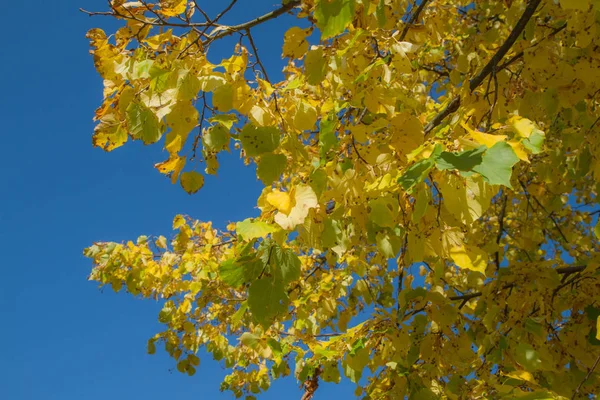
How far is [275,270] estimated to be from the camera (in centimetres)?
131

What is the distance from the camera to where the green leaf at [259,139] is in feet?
4.45

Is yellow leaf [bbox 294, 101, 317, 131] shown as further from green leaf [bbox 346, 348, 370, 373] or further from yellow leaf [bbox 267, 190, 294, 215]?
green leaf [bbox 346, 348, 370, 373]

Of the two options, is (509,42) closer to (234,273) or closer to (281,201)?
(281,201)

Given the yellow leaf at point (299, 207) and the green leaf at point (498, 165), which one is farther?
the yellow leaf at point (299, 207)

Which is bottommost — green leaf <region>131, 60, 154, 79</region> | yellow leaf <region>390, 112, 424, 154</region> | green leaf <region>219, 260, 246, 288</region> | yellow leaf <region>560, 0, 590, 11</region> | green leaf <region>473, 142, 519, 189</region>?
green leaf <region>473, 142, 519, 189</region>

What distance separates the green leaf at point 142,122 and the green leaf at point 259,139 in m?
0.26

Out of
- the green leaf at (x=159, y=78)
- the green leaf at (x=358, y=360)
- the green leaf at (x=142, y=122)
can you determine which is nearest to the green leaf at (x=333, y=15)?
the green leaf at (x=159, y=78)

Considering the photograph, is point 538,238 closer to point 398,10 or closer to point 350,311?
point 350,311

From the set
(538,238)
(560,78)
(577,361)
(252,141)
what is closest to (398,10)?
(560,78)

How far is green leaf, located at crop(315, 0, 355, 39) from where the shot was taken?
113 cm

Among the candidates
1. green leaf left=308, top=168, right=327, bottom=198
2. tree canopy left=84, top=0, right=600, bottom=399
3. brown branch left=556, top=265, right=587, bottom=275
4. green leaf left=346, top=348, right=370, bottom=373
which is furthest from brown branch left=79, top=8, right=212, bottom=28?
brown branch left=556, top=265, right=587, bottom=275

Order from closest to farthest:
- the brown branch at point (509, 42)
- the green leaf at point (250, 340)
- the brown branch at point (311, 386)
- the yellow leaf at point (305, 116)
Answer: the yellow leaf at point (305, 116), the brown branch at point (509, 42), the green leaf at point (250, 340), the brown branch at point (311, 386)

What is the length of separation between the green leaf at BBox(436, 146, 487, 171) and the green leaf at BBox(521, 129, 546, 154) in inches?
9.2

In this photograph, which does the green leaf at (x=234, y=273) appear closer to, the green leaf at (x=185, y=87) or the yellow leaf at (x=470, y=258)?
the green leaf at (x=185, y=87)
